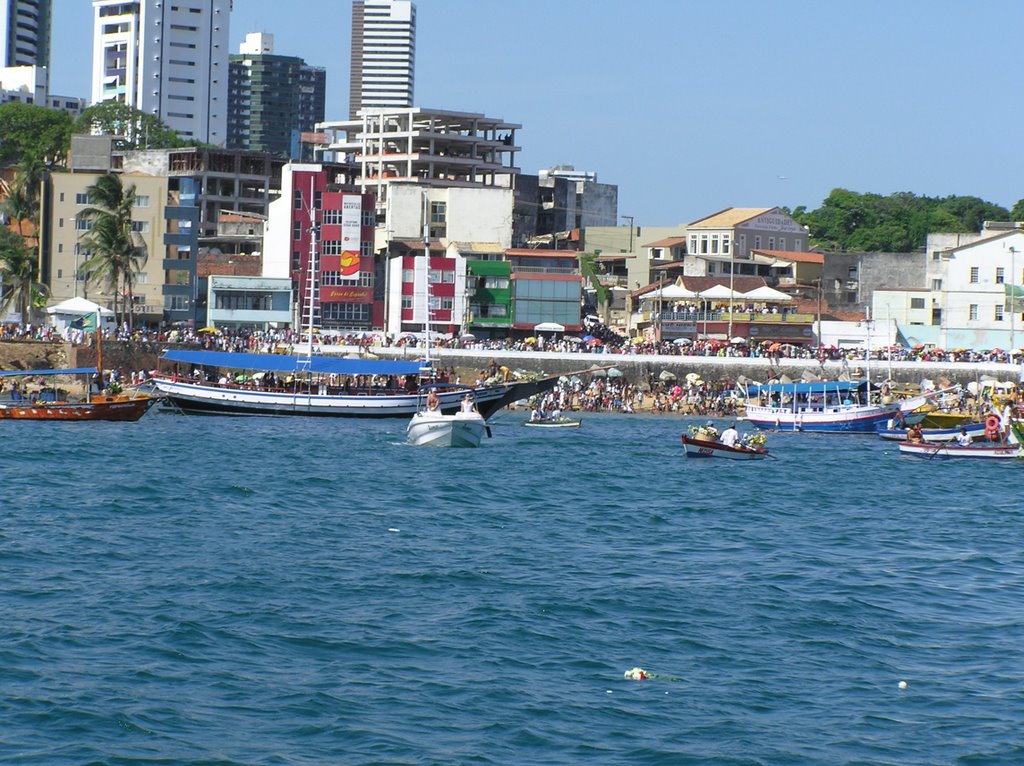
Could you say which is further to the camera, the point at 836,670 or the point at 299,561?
the point at 299,561

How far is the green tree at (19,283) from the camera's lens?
9175 cm

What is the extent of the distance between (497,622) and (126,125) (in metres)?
127

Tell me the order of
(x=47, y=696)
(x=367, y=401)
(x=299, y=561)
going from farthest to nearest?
1. (x=367, y=401)
2. (x=299, y=561)
3. (x=47, y=696)

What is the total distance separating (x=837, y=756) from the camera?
19.2 meters

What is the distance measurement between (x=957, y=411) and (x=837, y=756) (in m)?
57.9

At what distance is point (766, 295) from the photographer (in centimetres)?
9944

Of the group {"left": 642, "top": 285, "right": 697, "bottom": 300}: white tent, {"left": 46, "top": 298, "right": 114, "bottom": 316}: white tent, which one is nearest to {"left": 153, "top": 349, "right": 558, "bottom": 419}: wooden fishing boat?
{"left": 46, "top": 298, "right": 114, "bottom": 316}: white tent

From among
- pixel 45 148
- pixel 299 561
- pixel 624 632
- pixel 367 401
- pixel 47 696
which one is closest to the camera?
pixel 47 696

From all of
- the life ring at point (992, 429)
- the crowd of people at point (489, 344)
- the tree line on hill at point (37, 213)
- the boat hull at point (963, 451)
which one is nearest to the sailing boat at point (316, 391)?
the crowd of people at point (489, 344)

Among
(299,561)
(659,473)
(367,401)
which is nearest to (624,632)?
(299,561)

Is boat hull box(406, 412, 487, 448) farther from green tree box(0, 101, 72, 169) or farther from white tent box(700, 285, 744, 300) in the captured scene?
green tree box(0, 101, 72, 169)

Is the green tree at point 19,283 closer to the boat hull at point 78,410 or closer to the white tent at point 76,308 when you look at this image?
the white tent at point 76,308

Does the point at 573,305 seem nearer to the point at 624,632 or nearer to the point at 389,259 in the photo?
the point at 389,259

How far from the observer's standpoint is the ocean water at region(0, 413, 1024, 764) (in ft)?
64.8
